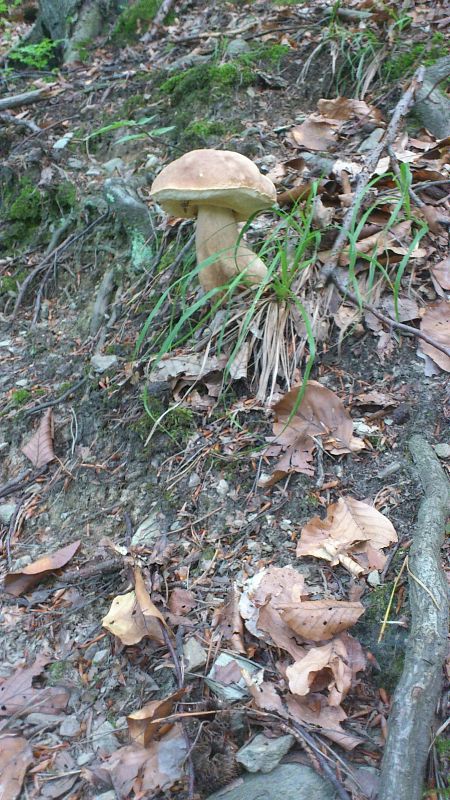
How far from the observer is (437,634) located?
5.24ft

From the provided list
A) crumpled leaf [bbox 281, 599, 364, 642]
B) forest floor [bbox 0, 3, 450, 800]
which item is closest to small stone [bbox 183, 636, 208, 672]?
forest floor [bbox 0, 3, 450, 800]

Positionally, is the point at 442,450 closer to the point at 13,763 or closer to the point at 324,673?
the point at 324,673

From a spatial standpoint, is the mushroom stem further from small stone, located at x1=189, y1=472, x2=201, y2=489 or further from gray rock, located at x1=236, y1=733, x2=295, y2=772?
gray rock, located at x1=236, y1=733, x2=295, y2=772

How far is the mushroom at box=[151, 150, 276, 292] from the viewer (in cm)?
229

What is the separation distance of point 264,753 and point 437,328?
1812 mm

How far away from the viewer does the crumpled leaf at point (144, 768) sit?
5.41 feet

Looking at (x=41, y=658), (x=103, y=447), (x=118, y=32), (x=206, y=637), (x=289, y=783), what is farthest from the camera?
(x=118, y=32)

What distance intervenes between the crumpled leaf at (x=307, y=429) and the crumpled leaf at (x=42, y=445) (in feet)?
4.01

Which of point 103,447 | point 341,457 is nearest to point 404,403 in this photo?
point 341,457

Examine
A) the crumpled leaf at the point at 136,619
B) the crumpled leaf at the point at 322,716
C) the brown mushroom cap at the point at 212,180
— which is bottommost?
the crumpled leaf at the point at 136,619

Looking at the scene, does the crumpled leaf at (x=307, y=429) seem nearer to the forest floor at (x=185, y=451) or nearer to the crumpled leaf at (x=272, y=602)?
the forest floor at (x=185, y=451)

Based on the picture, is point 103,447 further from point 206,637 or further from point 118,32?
point 118,32

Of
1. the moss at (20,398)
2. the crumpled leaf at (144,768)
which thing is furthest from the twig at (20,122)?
the crumpled leaf at (144,768)

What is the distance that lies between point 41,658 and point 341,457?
137 centimetres
